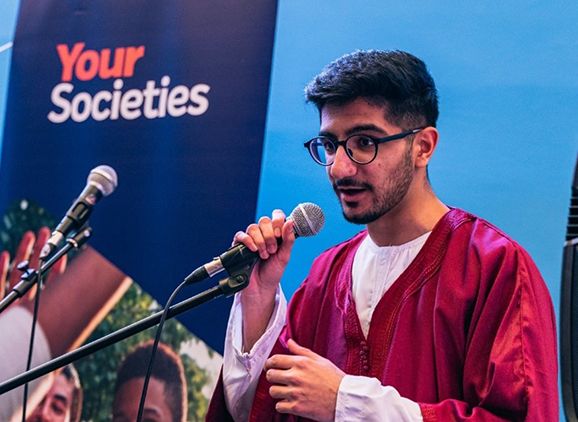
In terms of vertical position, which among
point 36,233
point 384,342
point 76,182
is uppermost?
point 76,182

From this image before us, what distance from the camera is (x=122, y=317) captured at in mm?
2951

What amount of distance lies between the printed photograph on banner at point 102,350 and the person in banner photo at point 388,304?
2.77 ft

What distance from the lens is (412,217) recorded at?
6.52 feet

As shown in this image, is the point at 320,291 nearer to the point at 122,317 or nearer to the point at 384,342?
the point at 384,342

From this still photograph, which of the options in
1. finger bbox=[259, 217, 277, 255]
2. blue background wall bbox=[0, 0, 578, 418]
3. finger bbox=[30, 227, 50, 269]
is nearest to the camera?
finger bbox=[259, 217, 277, 255]

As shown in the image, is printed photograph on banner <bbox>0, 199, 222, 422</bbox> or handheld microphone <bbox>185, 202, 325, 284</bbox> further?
printed photograph on banner <bbox>0, 199, 222, 422</bbox>

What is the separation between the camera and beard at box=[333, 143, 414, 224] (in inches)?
75.2

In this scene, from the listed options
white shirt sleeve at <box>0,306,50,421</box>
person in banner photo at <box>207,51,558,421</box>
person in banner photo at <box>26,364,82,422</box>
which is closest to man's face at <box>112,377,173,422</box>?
person in banner photo at <box>26,364,82,422</box>

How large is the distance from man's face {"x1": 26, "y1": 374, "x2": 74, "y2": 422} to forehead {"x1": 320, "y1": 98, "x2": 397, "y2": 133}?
5.18ft

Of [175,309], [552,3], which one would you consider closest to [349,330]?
[175,309]

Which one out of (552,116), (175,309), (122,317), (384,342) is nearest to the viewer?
(175,309)

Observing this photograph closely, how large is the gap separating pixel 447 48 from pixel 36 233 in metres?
1.62

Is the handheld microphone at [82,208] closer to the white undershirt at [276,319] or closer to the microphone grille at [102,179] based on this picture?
the microphone grille at [102,179]

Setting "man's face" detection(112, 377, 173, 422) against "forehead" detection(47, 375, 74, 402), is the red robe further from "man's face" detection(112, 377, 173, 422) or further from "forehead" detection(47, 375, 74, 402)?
"forehead" detection(47, 375, 74, 402)
